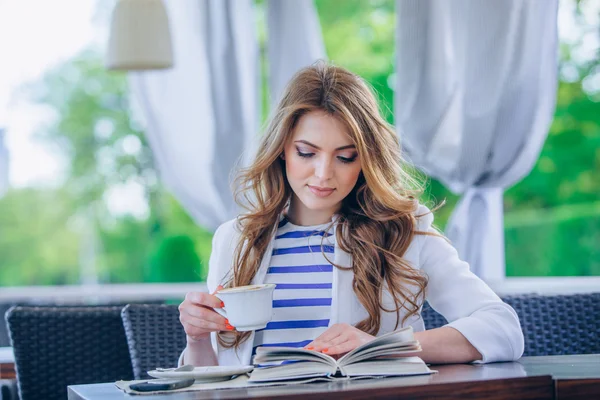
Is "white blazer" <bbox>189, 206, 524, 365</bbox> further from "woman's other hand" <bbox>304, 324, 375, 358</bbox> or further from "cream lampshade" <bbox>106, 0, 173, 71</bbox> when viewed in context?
"cream lampshade" <bbox>106, 0, 173, 71</bbox>

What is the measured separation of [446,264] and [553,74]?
196cm

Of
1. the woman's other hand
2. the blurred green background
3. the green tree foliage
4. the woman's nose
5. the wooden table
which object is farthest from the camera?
the green tree foliage

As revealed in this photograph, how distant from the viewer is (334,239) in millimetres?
2109

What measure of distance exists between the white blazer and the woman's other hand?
225 mm

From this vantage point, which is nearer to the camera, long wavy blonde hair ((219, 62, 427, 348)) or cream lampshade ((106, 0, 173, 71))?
long wavy blonde hair ((219, 62, 427, 348))

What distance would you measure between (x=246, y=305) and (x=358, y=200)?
0.60 meters

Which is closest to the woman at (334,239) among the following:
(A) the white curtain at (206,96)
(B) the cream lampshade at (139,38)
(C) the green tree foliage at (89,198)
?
(B) the cream lampshade at (139,38)

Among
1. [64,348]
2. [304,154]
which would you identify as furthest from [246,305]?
[64,348]

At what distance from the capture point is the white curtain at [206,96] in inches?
167

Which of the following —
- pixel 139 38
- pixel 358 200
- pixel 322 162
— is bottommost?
pixel 358 200

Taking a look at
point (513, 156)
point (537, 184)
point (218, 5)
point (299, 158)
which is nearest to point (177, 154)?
point (218, 5)

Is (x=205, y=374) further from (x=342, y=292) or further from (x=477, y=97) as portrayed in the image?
(x=477, y=97)

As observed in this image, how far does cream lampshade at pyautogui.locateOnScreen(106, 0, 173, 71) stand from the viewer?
3643mm

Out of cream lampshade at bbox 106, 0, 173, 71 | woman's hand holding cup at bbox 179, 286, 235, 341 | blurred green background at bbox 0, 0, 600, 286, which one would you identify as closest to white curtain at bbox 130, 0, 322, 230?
cream lampshade at bbox 106, 0, 173, 71
